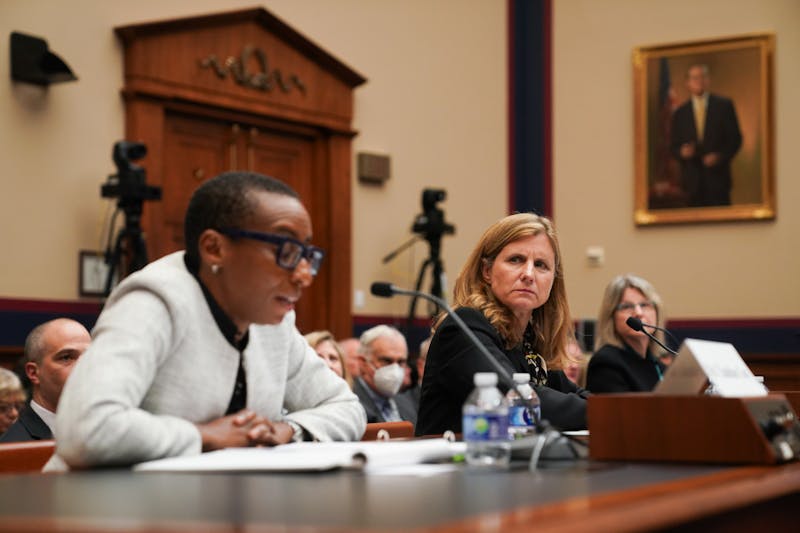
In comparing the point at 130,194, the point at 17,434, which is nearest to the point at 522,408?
the point at 17,434

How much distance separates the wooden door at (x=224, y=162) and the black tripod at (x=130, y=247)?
45 cm

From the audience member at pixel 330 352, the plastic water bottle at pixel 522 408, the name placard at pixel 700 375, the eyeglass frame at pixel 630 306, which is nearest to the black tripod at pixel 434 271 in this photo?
the audience member at pixel 330 352

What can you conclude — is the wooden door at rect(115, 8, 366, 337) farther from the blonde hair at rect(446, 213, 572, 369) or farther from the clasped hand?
the clasped hand

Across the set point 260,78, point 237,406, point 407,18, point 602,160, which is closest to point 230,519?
point 237,406

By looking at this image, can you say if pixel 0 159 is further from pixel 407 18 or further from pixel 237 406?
pixel 237 406

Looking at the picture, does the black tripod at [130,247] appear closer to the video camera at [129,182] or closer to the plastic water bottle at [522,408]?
the video camera at [129,182]

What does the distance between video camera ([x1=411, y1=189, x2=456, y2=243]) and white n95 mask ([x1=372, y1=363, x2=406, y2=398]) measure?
100 inches

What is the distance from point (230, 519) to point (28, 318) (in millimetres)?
5462

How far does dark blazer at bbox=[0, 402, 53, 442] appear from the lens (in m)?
3.52

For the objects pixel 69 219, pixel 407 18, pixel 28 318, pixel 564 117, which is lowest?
pixel 28 318

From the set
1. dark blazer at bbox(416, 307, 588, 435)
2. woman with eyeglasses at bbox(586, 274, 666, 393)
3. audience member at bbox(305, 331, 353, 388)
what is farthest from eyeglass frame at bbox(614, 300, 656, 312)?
dark blazer at bbox(416, 307, 588, 435)

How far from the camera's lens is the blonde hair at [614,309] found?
5.26 meters

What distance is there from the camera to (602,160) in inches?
380

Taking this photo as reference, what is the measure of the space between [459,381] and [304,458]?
1.09 meters
